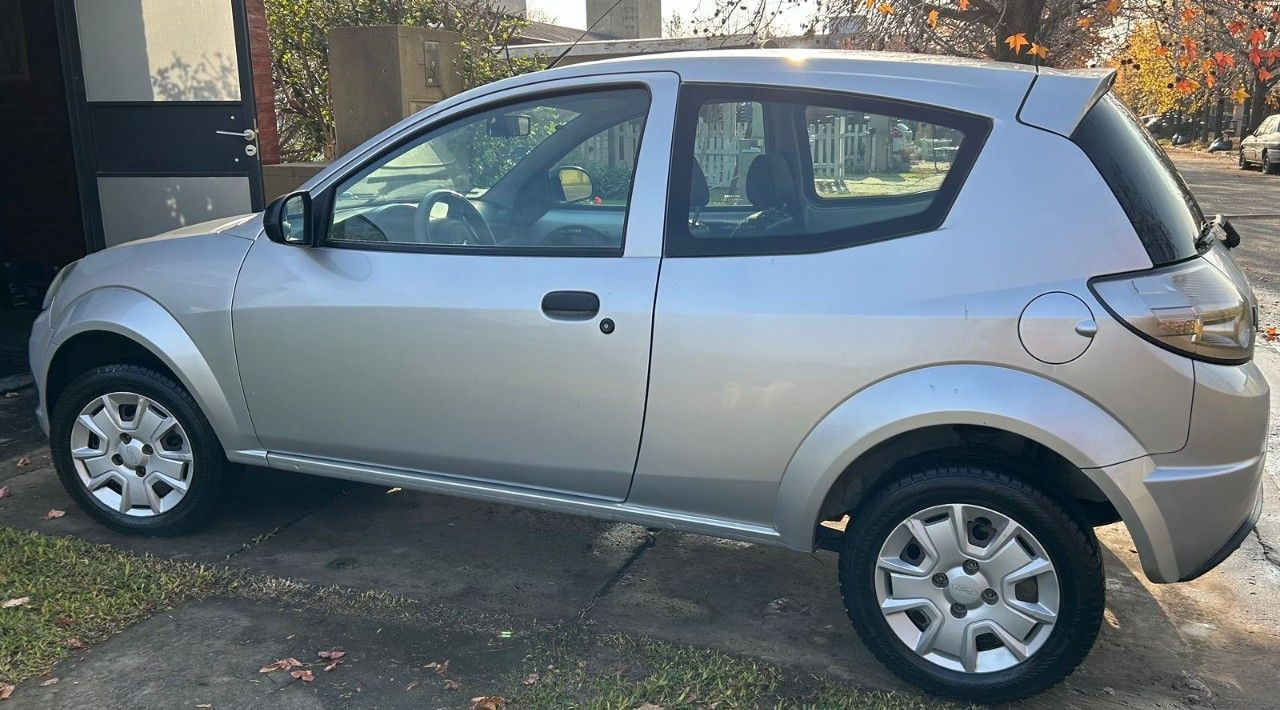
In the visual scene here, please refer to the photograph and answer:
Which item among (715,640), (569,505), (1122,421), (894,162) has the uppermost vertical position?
(894,162)

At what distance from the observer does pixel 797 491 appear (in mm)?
3285

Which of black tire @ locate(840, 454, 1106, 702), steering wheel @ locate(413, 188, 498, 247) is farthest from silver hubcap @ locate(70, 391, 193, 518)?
black tire @ locate(840, 454, 1106, 702)

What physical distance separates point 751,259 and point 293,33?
8.10 meters

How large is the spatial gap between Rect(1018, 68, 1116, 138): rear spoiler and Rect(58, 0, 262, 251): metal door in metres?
5.86

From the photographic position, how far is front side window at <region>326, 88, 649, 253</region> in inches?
141

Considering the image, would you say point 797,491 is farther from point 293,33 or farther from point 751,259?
point 293,33

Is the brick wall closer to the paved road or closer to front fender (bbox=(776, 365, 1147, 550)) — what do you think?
front fender (bbox=(776, 365, 1147, 550))

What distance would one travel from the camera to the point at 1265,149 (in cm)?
2773

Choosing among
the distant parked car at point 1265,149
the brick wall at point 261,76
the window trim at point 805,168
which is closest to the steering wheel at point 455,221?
the window trim at point 805,168

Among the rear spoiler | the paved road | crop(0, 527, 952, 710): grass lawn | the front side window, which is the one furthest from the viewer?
the paved road

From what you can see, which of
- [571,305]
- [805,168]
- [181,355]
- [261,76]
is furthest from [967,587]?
[261,76]

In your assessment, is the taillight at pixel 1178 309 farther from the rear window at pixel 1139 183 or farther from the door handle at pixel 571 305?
the door handle at pixel 571 305

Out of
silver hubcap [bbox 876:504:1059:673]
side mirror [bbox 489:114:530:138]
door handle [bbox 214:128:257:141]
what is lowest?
silver hubcap [bbox 876:504:1059:673]

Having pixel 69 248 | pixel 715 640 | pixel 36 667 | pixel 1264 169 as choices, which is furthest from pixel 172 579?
pixel 1264 169
